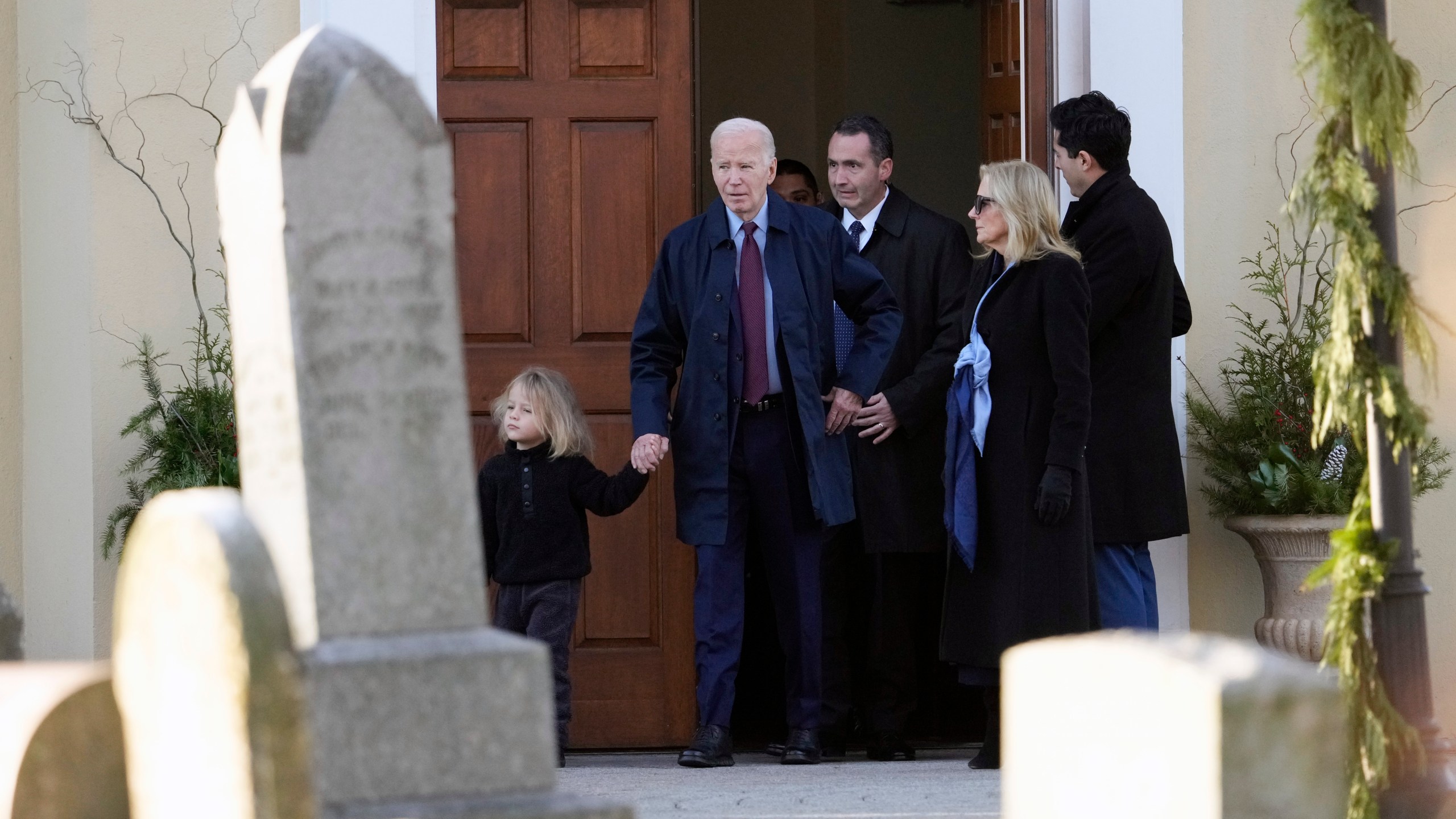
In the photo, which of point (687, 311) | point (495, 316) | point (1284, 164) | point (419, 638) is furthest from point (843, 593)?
point (419, 638)

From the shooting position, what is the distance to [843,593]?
6.46 meters

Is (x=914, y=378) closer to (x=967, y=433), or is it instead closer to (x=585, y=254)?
(x=967, y=433)

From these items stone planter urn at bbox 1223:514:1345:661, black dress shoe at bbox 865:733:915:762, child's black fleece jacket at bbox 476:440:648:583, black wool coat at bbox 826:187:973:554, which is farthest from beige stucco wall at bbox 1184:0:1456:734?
child's black fleece jacket at bbox 476:440:648:583

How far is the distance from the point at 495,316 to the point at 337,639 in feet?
11.1

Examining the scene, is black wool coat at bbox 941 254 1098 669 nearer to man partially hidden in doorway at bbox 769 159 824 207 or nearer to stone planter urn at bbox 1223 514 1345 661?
stone planter urn at bbox 1223 514 1345 661

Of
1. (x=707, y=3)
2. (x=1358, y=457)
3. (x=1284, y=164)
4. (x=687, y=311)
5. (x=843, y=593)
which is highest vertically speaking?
(x=707, y=3)

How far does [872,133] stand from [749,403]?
121cm

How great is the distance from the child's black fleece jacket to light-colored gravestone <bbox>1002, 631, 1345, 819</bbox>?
2802mm

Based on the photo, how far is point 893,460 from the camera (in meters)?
6.34

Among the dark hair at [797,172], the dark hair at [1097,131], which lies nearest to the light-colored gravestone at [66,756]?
the dark hair at [1097,131]

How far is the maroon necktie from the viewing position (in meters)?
6.07

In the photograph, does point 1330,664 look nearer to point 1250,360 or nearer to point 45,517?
point 1250,360

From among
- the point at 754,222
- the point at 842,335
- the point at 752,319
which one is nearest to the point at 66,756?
the point at 752,319

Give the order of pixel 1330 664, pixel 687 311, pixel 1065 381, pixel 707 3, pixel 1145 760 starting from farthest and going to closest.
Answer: pixel 707 3, pixel 687 311, pixel 1065 381, pixel 1330 664, pixel 1145 760
